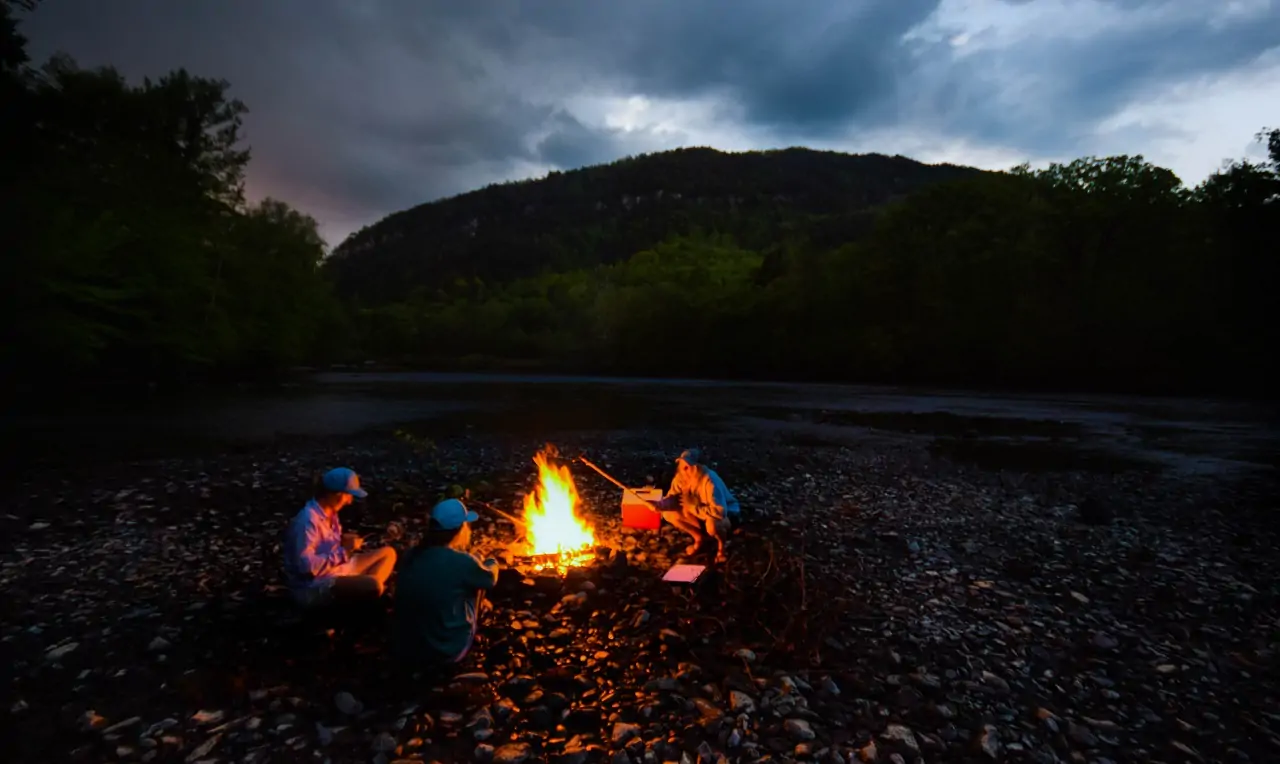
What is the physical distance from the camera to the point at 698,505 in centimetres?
1283

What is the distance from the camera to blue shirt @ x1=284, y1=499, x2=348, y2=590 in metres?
8.85

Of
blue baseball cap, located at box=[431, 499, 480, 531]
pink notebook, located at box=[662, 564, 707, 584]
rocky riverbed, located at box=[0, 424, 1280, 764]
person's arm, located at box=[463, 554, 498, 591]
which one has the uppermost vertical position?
blue baseball cap, located at box=[431, 499, 480, 531]

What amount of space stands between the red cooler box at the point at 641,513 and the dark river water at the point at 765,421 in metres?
15.9

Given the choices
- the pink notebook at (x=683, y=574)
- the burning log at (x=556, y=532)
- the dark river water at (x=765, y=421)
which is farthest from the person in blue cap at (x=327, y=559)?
the dark river water at (x=765, y=421)

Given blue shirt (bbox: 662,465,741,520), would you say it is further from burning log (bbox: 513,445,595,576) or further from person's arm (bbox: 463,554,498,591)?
person's arm (bbox: 463,554,498,591)

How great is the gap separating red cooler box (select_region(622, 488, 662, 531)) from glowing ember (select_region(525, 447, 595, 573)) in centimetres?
84

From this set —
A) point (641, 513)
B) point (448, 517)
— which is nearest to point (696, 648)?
point (448, 517)

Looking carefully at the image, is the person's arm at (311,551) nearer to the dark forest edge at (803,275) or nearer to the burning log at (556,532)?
the burning log at (556,532)

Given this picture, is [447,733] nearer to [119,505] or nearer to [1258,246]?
[119,505]

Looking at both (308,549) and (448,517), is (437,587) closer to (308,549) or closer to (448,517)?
(448,517)

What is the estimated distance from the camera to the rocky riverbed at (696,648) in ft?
22.9

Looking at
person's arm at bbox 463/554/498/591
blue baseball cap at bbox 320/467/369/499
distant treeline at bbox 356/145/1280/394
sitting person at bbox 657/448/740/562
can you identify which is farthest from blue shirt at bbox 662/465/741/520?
distant treeline at bbox 356/145/1280/394

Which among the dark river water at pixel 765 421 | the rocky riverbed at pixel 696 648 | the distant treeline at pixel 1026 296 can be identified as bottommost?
the dark river water at pixel 765 421

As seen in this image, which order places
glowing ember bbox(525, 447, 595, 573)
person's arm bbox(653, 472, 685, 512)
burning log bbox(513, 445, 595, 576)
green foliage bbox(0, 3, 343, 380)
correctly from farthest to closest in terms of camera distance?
green foliage bbox(0, 3, 343, 380) < person's arm bbox(653, 472, 685, 512) < glowing ember bbox(525, 447, 595, 573) < burning log bbox(513, 445, 595, 576)
